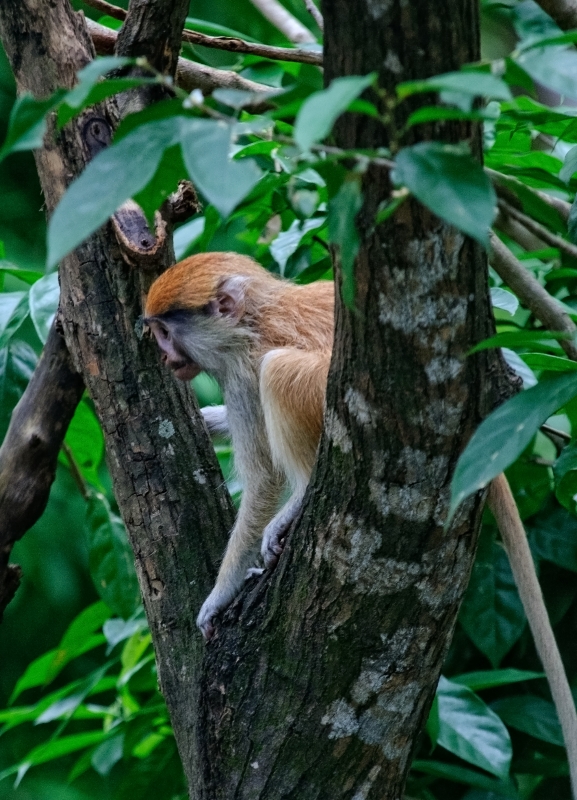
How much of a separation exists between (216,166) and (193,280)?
1.41 metres

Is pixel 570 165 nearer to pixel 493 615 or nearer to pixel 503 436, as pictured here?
pixel 503 436

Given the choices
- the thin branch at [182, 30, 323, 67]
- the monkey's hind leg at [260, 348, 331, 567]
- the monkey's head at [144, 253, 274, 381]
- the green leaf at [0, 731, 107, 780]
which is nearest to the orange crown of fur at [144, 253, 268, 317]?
the monkey's head at [144, 253, 274, 381]

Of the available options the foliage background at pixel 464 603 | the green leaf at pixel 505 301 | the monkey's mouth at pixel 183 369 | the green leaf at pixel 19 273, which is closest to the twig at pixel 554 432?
the foliage background at pixel 464 603

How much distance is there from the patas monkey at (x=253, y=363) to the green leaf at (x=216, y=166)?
1.18 m

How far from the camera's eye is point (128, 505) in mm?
1988

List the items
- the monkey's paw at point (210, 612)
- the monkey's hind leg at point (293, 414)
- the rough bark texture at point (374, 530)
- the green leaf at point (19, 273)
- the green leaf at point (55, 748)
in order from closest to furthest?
the rough bark texture at point (374, 530)
the monkey's paw at point (210, 612)
the monkey's hind leg at point (293, 414)
the green leaf at point (19, 273)
the green leaf at point (55, 748)

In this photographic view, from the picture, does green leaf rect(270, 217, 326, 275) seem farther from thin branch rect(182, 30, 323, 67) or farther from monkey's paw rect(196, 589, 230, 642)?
monkey's paw rect(196, 589, 230, 642)

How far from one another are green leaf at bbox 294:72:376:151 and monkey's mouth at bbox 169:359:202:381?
1.36 metres

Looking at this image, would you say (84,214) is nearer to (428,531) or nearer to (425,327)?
(425,327)

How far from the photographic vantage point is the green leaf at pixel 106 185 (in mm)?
791

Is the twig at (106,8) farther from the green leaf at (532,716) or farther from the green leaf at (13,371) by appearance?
the green leaf at (532,716)

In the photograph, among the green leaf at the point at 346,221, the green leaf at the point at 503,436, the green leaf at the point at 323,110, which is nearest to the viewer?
the green leaf at the point at 323,110

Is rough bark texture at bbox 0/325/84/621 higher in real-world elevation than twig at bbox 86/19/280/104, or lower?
lower

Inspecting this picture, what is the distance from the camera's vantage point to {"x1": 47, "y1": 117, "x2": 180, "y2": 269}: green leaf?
79 centimetres
